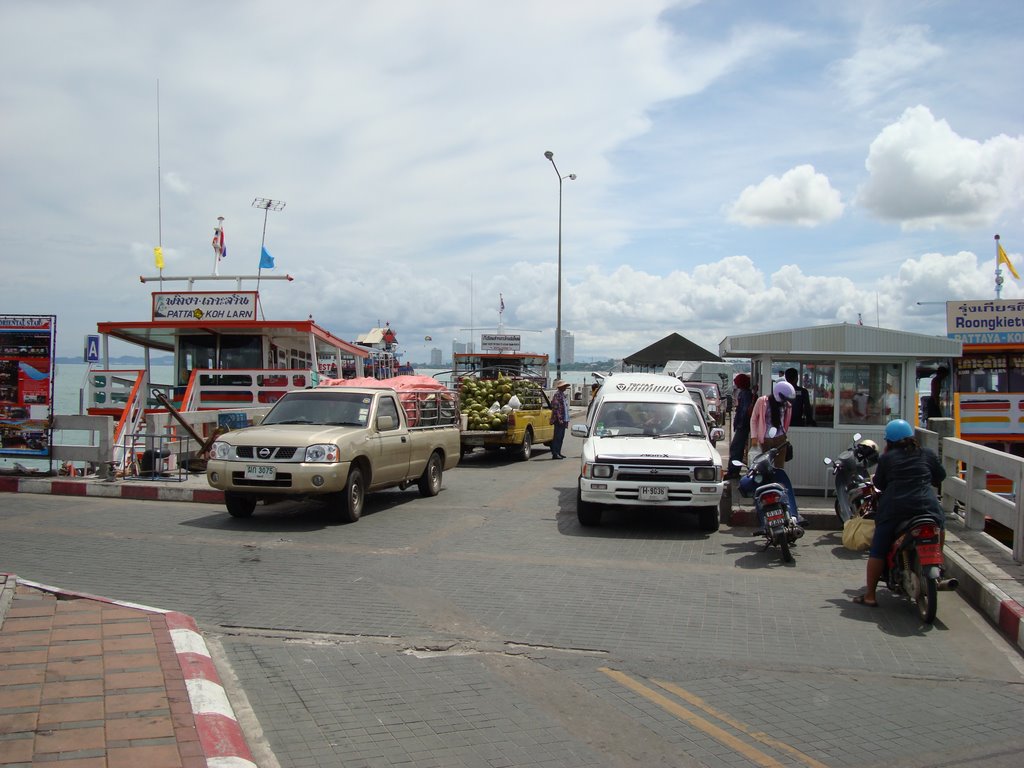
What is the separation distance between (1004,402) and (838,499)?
329 inches

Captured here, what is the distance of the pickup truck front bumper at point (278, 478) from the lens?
10367mm

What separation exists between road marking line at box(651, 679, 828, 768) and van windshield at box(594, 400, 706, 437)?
265 inches

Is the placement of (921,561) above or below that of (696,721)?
above

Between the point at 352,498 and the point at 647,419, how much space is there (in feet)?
13.8

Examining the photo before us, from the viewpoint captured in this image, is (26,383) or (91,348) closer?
(26,383)

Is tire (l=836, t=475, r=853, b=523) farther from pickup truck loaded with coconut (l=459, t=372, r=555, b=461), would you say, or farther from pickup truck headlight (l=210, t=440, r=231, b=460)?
pickup truck loaded with coconut (l=459, t=372, r=555, b=461)

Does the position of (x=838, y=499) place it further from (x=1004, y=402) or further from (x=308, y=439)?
(x=1004, y=402)

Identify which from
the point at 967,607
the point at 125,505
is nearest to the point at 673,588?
the point at 967,607

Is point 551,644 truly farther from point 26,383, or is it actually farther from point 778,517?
point 26,383

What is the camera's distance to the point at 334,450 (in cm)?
1063

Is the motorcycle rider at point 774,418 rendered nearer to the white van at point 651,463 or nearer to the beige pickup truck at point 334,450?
the white van at point 651,463

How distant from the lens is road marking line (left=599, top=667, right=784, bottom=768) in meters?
4.39

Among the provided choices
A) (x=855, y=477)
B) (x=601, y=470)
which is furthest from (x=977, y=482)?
(x=601, y=470)

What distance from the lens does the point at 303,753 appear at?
4.33 meters
